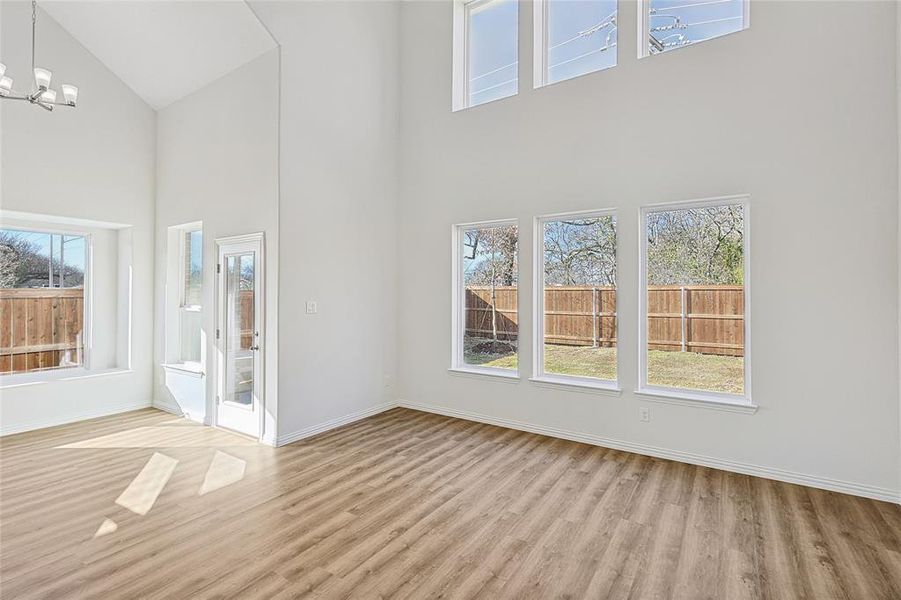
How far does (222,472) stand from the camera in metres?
3.48

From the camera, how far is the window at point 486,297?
15.7ft

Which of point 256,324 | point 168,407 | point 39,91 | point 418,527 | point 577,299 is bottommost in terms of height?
point 418,527

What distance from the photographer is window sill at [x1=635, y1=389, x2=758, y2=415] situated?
3.47 meters

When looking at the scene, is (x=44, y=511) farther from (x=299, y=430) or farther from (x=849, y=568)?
(x=849, y=568)

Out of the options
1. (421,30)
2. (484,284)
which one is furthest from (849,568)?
(421,30)

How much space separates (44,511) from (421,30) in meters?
5.68

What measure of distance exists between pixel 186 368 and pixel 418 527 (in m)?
3.81

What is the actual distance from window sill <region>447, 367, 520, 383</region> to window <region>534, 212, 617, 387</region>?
0.28m

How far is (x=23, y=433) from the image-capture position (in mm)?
4414

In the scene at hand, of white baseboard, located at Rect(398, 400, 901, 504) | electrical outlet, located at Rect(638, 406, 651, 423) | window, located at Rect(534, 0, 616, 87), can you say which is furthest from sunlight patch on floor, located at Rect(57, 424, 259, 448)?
window, located at Rect(534, 0, 616, 87)

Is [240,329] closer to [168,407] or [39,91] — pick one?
[168,407]

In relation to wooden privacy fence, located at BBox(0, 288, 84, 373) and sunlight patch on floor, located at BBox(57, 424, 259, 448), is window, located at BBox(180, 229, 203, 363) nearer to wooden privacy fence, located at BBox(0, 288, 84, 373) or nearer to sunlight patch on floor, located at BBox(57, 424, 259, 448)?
sunlight patch on floor, located at BBox(57, 424, 259, 448)

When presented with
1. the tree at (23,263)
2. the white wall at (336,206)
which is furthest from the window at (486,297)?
the tree at (23,263)

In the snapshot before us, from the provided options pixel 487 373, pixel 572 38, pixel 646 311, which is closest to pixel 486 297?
pixel 487 373
